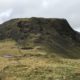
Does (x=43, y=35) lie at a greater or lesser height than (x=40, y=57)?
greater

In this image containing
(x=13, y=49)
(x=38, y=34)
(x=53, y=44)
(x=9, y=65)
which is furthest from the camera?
(x=38, y=34)

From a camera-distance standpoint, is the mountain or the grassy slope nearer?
the grassy slope

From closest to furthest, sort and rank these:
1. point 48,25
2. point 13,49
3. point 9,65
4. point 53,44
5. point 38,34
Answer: point 9,65, point 13,49, point 53,44, point 38,34, point 48,25

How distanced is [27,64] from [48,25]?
41.7 metres

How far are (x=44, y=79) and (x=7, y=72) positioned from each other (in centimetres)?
687

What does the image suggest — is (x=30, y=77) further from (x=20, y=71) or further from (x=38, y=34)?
(x=38, y=34)

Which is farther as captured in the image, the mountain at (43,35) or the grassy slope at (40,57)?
the mountain at (43,35)

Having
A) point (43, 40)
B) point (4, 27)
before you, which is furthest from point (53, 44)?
point (4, 27)

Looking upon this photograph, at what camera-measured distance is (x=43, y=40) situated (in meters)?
80.5

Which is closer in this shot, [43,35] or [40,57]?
[40,57]

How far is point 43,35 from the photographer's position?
83.9 metres

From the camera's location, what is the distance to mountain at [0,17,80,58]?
77.6m

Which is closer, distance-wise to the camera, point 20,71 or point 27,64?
point 20,71

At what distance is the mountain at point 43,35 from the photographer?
7755 centimetres
